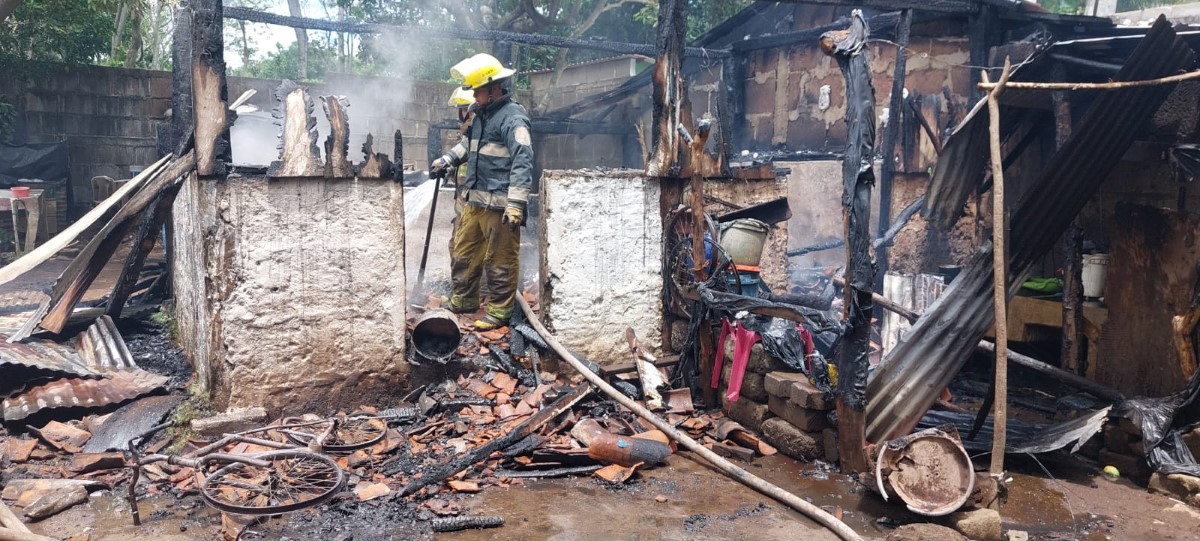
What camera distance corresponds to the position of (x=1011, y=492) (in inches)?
194

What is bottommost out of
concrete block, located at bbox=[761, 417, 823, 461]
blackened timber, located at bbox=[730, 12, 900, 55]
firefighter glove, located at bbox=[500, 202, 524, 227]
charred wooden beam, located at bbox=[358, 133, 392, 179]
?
concrete block, located at bbox=[761, 417, 823, 461]

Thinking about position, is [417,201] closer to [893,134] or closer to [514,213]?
[514,213]

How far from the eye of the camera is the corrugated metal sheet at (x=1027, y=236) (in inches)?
205

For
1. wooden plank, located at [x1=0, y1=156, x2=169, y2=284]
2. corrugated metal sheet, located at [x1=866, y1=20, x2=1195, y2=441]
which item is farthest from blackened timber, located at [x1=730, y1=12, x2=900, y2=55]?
wooden plank, located at [x1=0, y1=156, x2=169, y2=284]

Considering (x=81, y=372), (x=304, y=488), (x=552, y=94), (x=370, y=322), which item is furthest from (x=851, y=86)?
(x=552, y=94)

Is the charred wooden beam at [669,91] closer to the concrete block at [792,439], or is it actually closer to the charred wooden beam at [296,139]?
the concrete block at [792,439]

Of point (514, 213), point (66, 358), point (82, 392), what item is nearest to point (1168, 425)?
point (514, 213)

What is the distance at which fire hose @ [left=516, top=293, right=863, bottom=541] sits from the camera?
4141mm

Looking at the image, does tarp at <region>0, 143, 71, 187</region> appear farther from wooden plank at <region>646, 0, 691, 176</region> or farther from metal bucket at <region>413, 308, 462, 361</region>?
wooden plank at <region>646, 0, 691, 176</region>

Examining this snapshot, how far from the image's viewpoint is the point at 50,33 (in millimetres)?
13781

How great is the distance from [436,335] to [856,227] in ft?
10.5

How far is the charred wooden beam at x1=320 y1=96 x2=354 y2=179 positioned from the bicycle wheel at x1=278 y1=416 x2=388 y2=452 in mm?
1677

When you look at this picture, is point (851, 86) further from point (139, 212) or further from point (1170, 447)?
point (139, 212)

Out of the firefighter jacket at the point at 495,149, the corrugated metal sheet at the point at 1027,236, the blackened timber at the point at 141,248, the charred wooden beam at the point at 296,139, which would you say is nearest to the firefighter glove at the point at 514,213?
the firefighter jacket at the point at 495,149
